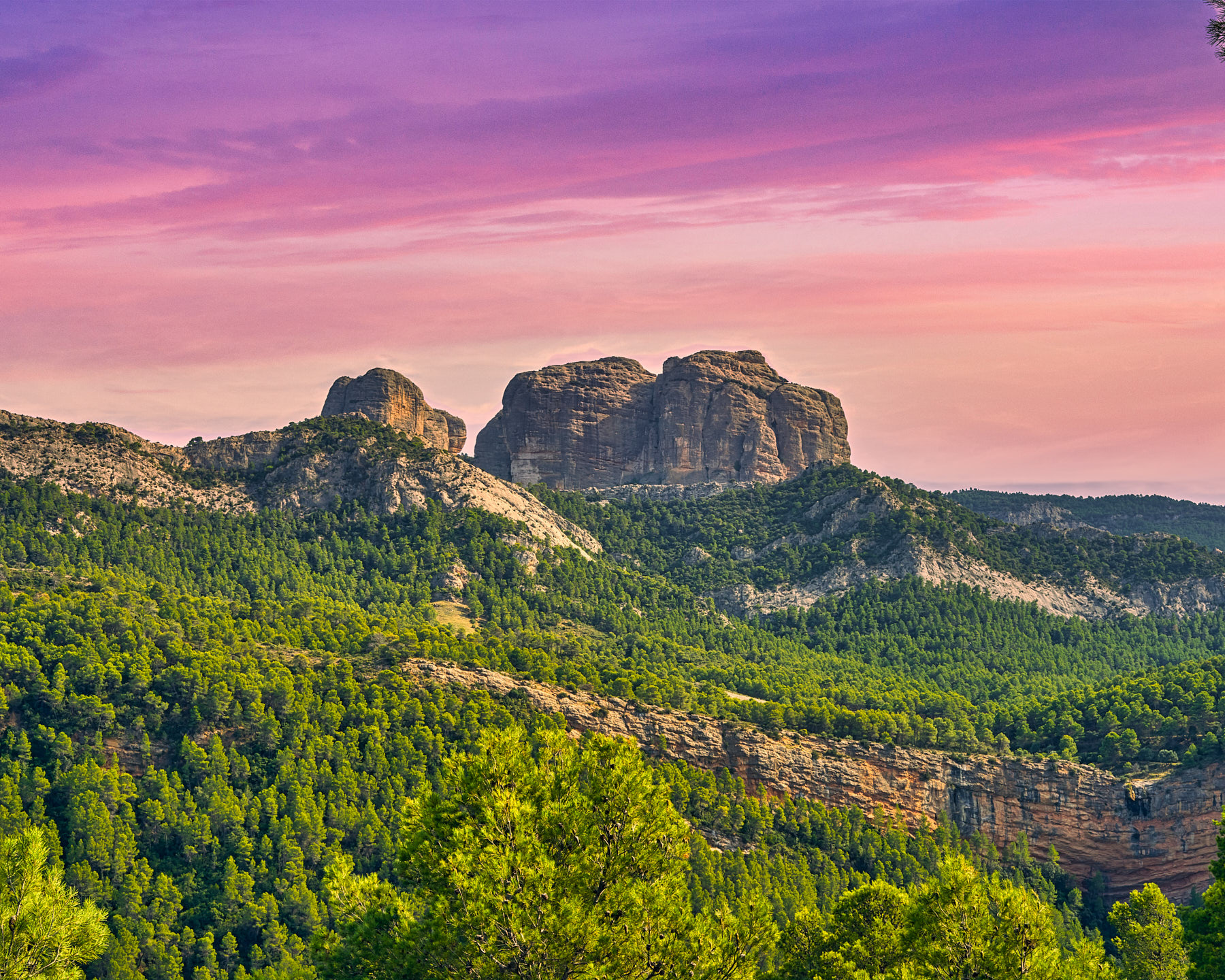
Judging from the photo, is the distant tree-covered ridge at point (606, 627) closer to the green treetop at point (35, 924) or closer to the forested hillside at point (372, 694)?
the forested hillside at point (372, 694)

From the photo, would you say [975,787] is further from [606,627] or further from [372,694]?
[606,627]

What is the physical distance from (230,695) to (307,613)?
40.4 meters

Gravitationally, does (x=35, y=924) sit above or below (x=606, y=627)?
below

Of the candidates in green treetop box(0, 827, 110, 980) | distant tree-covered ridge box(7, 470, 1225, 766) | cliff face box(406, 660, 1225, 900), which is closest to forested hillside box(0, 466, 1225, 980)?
distant tree-covered ridge box(7, 470, 1225, 766)

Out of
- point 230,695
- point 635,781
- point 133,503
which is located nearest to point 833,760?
point 230,695

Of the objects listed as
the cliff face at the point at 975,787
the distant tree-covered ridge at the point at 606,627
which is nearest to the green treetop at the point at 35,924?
the distant tree-covered ridge at the point at 606,627

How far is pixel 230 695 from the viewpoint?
105438 mm

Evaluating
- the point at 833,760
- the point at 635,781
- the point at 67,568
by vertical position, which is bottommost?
the point at 833,760

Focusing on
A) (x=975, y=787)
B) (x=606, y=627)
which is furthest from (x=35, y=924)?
(x=606, y=627)

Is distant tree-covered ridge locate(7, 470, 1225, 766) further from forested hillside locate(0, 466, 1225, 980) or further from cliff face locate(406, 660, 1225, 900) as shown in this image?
cliff face locate(406, 660, 1225, 900)

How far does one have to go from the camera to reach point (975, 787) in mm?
128625

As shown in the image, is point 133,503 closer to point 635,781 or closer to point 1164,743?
point 1164,743

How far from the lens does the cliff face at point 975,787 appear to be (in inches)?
4715

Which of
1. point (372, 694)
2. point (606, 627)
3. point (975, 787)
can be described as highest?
point (606, 627)
